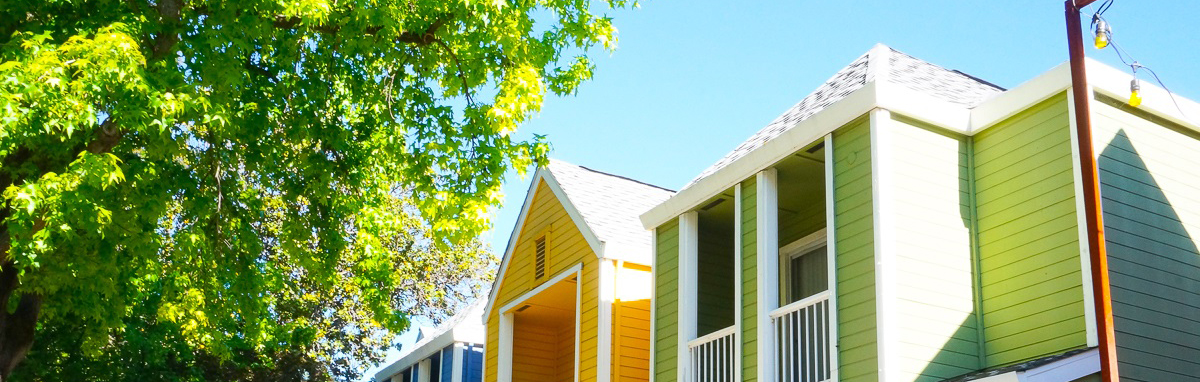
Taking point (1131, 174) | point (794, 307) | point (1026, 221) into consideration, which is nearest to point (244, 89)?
point (794, 307)

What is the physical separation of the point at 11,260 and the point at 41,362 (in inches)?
367

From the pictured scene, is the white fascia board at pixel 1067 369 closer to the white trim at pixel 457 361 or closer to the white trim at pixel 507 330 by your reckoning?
the white trim at pixel 507 330

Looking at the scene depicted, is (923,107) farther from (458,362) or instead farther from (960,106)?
(458,362)

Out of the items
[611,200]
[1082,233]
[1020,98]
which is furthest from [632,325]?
[1082,233]

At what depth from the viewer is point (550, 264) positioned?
63.5 ft

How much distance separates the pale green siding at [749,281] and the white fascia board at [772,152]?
0.24 metres

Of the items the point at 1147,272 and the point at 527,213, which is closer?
the point at 1147,272

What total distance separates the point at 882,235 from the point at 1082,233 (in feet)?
5.82

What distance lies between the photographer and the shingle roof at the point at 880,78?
13758 mm

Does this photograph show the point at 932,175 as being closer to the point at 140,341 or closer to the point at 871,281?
the point at 871,281

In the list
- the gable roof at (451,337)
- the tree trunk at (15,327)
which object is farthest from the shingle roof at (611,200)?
the tree trunk at (15,327)

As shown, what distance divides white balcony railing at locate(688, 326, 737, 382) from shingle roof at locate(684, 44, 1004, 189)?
2084mm

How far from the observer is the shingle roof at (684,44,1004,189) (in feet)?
45.1

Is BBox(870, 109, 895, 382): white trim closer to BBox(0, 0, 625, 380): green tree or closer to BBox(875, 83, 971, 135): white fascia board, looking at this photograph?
BBox(875, 83, 971, 135): white fascia board
